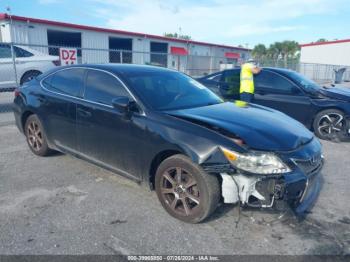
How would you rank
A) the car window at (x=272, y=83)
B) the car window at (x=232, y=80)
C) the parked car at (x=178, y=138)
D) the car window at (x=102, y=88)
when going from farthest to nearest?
the car window at (x=232, y=80)
the car window at (x=272, y=83)
the car window at (x=102, y=88)
the parked car at (x=178, y=138)

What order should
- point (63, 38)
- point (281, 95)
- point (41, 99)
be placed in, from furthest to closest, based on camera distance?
point (63, 38), point (281, 95), point (41, 99)

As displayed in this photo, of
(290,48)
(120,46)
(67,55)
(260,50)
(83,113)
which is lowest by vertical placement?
(83,113)

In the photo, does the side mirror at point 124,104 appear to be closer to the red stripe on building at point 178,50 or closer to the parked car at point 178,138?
the parked car at point 178,138

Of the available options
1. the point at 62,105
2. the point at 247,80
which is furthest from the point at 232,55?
the point at 62,105

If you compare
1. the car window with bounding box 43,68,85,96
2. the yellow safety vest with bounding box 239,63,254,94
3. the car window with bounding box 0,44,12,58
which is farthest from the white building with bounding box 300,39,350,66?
the car window with bounding box 43,68,85,96

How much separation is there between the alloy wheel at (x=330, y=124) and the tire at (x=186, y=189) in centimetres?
476

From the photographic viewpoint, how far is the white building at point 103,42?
1888 centimetres

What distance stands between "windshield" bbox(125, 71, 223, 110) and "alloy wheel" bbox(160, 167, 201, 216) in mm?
811

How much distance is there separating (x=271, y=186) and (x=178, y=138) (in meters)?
0.99

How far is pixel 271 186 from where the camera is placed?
9.26 feet

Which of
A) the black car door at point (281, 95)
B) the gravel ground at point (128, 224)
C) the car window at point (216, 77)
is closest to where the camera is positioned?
the gravel ground at point (128, 224)

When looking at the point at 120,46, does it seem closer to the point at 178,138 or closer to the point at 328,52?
the point at 328,52

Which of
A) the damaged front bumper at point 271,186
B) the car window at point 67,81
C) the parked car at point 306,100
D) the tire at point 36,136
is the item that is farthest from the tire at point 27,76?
the damaged front bumper at point 271,186

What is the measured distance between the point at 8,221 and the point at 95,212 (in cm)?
86
